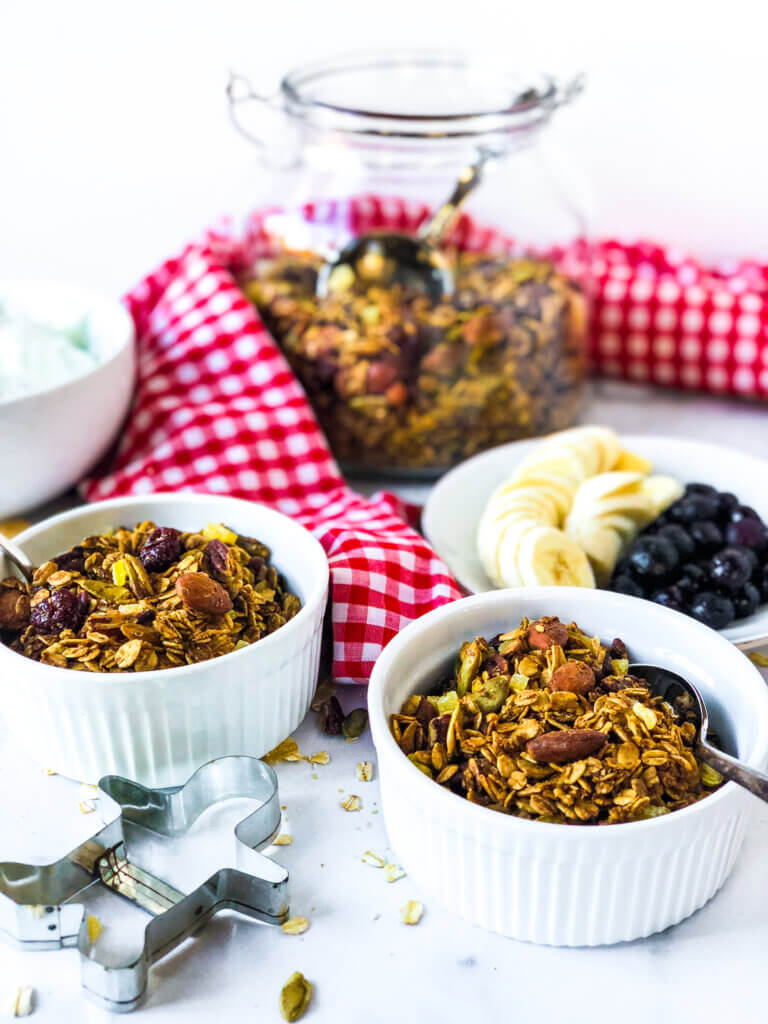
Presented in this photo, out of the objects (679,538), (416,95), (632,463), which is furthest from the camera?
(416,95)

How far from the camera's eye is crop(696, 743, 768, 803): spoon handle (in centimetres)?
64

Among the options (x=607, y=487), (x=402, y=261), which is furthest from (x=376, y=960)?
(x=402, y=261)

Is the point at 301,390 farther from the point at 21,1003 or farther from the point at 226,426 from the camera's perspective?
the point at 21,1003

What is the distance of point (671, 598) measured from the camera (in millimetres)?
906

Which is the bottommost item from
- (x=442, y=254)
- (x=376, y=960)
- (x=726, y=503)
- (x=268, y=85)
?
(x=376, y=960)

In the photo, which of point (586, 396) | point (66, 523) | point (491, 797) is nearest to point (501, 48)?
point (586, 396)

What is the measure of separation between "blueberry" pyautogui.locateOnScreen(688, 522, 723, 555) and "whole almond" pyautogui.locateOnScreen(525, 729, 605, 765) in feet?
1.04

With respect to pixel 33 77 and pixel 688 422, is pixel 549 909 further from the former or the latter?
pixel 33 77

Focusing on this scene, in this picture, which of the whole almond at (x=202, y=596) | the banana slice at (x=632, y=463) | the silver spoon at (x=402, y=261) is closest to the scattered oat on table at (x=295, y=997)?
the whole almond at (x=202, y=596)

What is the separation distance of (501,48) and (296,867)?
1056 mm

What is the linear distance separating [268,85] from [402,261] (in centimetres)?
47

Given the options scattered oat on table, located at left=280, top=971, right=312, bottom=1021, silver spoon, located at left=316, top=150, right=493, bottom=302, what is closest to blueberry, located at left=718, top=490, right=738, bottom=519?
silver spoon, located at left=316, top=150, right=493, bottom=302

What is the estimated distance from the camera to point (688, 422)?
1.35 metres

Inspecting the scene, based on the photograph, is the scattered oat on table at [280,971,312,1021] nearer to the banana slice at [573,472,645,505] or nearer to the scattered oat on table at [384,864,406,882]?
the scattered oat on table at [384,864,406,882]
